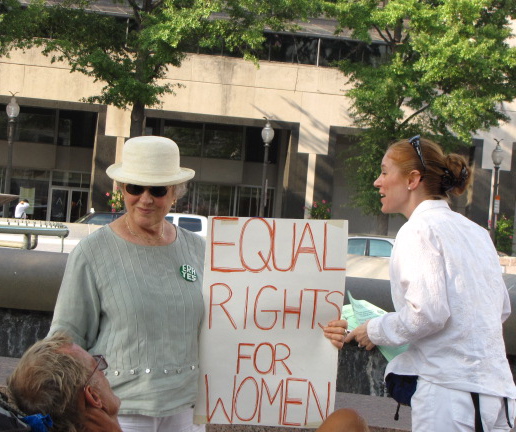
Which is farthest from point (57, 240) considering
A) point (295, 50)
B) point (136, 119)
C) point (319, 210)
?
point (295, 50)

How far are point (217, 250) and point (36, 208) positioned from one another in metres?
35.1

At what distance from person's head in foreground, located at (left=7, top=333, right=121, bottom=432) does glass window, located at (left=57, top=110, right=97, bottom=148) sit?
118 ft

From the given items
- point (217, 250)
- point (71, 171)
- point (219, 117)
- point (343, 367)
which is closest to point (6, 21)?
point (219, 117)

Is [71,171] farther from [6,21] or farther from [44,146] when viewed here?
[6,21]

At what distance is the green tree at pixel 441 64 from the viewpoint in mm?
24125

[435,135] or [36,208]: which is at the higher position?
[435,135]

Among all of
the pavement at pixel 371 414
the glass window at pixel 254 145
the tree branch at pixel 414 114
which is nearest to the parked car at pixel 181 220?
the tree branch at pixel 414 114

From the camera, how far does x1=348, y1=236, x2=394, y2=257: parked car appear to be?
17672mm

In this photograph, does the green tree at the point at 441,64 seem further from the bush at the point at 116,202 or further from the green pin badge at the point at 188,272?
the green pin badge at the point at 188,272

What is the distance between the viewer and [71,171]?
37281 mm

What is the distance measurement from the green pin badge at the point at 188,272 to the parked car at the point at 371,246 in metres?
14.7

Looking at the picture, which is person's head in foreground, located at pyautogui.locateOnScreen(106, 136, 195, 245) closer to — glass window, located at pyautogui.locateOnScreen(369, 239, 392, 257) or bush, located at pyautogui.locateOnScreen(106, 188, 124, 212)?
glass window, located at pyautogui.locateOnScreen(369, 239, 392, 257)

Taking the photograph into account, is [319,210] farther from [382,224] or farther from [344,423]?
[344,423]

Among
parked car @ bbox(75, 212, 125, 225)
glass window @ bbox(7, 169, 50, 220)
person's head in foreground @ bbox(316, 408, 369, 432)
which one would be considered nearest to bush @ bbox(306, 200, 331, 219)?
glass window @ bbox(7, 169, 50, 220)
